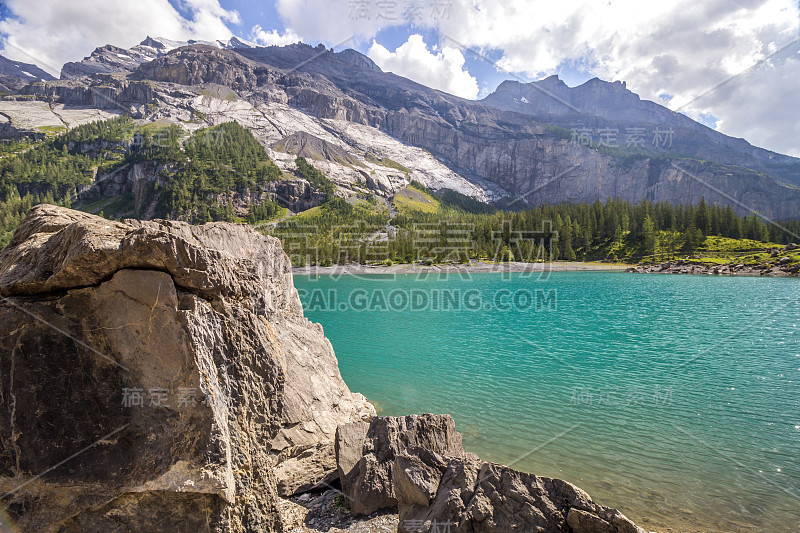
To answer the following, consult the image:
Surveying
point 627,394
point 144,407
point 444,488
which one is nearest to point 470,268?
point 627,394

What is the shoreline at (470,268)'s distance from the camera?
376ft

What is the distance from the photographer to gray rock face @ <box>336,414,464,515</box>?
8891 mm

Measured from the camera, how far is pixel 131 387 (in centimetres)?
573

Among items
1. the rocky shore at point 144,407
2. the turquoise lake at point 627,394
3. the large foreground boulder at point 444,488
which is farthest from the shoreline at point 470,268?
the rocky shore at point 144,407

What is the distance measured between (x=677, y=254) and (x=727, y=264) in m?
16.2

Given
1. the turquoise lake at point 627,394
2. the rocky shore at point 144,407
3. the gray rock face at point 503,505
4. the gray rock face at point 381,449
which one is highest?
the rocky shore at point 144,407

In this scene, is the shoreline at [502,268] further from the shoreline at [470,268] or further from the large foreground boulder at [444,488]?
the large foreground boulder at [444,488]

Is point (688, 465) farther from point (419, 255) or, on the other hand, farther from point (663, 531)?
point (419, 255)

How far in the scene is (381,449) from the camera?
948 centimetres

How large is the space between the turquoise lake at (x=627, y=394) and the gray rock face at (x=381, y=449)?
17.0 ft

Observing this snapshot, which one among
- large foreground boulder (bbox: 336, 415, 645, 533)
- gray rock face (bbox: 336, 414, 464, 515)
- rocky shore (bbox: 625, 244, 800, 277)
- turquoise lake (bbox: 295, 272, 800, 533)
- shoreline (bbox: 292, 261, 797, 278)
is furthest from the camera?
shoreline (bbox: 292, 261, 797, 278)

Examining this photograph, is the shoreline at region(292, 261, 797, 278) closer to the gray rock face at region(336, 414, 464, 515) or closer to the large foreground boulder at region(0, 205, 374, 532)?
the gray rock face at region(336, 414, 464, 515)

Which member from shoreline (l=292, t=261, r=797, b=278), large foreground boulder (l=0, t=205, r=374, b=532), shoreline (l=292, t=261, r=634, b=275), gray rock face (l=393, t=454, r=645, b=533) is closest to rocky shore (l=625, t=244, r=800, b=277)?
shoreline (l=292, t=261, r=797, b=278)

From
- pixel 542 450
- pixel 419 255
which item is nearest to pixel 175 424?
pixel 542 450
